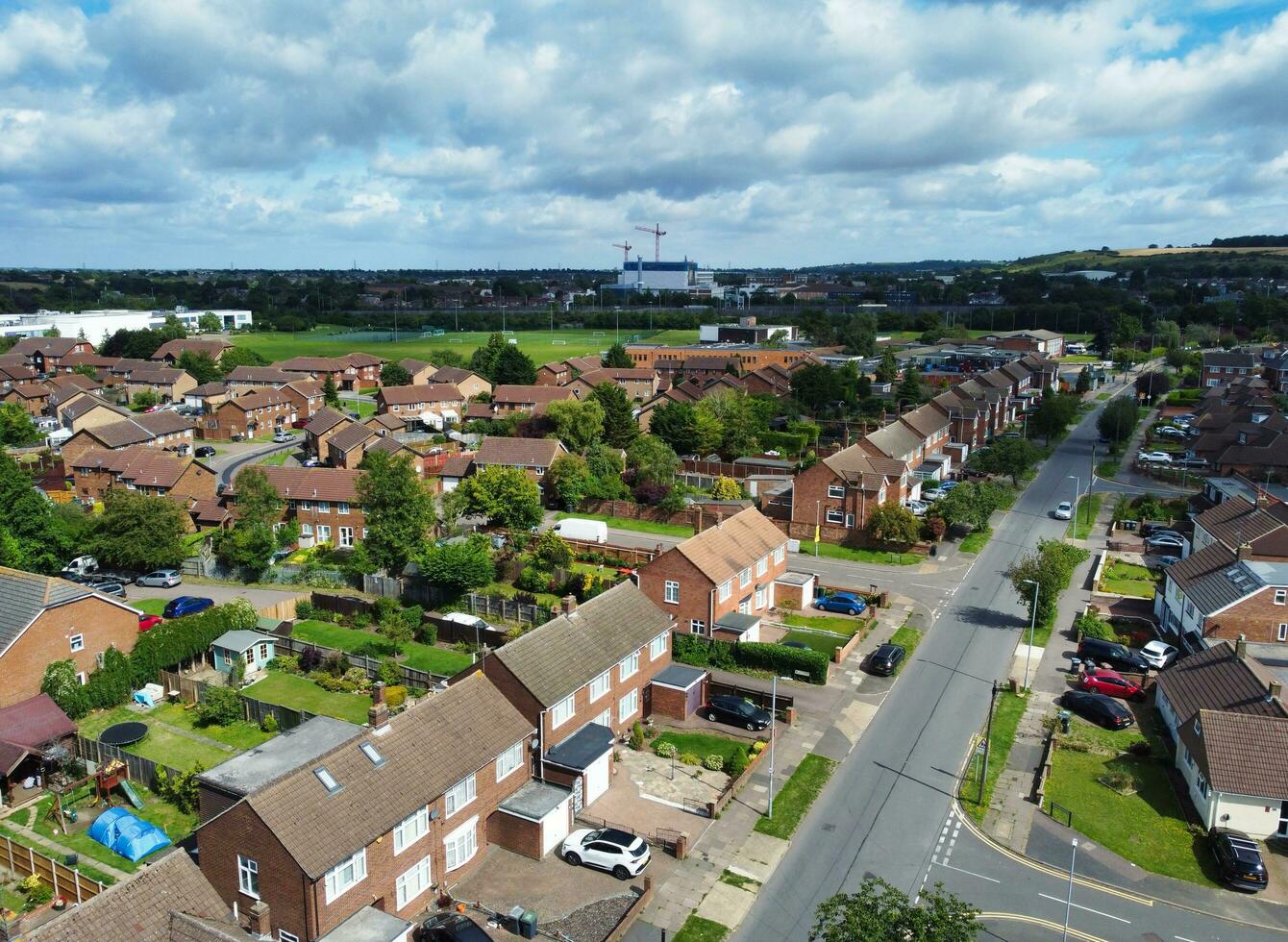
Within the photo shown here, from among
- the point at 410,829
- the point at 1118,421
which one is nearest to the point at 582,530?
the point at 410,829

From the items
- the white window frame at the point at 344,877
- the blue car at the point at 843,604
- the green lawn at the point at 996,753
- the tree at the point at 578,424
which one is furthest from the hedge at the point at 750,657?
the tree at the point at 578,424

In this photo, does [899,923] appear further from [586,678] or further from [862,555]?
[862,555]

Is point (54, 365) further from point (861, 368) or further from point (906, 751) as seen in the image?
point (906, 751)

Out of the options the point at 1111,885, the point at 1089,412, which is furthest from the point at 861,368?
the point at 1111,885

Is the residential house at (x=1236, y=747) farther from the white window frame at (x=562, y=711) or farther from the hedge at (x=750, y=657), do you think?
the white window frame at (x=562, y=711)

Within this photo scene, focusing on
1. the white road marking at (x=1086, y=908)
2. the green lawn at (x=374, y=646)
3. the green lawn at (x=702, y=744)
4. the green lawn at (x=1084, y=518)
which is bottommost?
the green lawn at (x=374, y=646)
